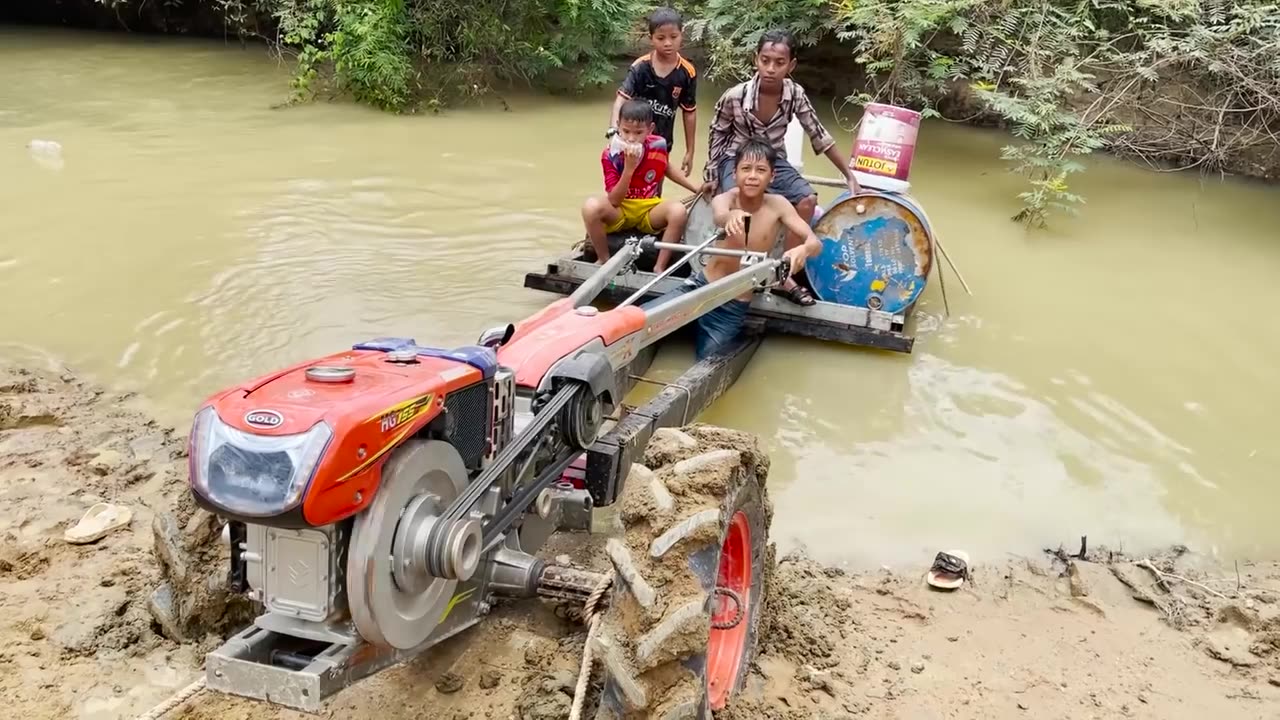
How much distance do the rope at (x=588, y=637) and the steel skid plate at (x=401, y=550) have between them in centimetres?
37

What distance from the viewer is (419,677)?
110 inches

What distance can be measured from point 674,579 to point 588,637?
0.24 metres

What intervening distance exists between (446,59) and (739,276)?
30.0 feet

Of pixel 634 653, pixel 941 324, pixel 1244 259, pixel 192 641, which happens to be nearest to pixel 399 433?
pixel 634 653

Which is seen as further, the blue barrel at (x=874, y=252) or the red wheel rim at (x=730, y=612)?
the blue barrel at (x=874, y=252)

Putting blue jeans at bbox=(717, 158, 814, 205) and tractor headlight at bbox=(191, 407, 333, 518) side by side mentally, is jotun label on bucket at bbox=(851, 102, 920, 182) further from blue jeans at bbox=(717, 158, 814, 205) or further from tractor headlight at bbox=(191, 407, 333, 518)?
tractor headlight at bbox=(191, 407, 333, 518)

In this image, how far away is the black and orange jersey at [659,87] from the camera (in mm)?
6630

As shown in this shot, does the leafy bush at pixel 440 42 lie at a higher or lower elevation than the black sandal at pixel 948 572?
higher

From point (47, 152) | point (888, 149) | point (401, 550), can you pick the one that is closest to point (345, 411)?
point (401, 550)

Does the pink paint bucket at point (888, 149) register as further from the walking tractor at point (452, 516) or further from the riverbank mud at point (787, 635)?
the walking tractor at point (452, 516)

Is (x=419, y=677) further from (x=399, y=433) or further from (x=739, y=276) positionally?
(x=739, y=276)

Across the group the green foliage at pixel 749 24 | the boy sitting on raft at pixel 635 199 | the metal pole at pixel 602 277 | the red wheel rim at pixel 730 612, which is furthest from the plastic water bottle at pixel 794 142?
the green foliage at pixel 749 24

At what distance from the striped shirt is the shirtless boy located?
638 mm

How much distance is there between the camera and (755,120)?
236 inches
